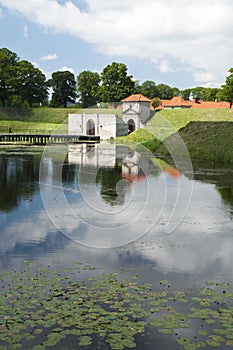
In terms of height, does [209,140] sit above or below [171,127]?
below

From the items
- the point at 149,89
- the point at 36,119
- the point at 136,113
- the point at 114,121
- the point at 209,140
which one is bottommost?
the point at 209,140

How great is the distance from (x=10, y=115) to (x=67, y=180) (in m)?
57.8

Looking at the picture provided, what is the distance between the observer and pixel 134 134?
186 feet

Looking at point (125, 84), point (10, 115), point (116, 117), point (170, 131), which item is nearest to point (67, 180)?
point (170, 131)

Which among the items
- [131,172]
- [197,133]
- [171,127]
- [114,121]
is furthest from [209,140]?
[114,121]

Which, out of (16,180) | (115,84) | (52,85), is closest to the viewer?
(16,180)

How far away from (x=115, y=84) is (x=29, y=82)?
636 inches

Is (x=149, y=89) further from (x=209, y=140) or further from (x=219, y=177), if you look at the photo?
(x=219, y=177)

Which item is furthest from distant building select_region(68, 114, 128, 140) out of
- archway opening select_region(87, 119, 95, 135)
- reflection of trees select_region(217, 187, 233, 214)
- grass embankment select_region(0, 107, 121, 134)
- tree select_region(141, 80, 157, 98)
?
reflection of trees select_region(217, 187, 233, 214)

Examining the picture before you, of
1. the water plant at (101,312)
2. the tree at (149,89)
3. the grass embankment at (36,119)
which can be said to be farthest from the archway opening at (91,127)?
the water plant at (101,312)

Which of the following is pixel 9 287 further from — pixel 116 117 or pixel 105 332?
pixel 116 117

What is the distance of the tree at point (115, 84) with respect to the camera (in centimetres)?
8044

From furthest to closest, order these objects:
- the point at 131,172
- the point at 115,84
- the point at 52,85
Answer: the point at 52,85 < the point at 115,84 < the point at 131,172

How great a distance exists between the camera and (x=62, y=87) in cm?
9131
